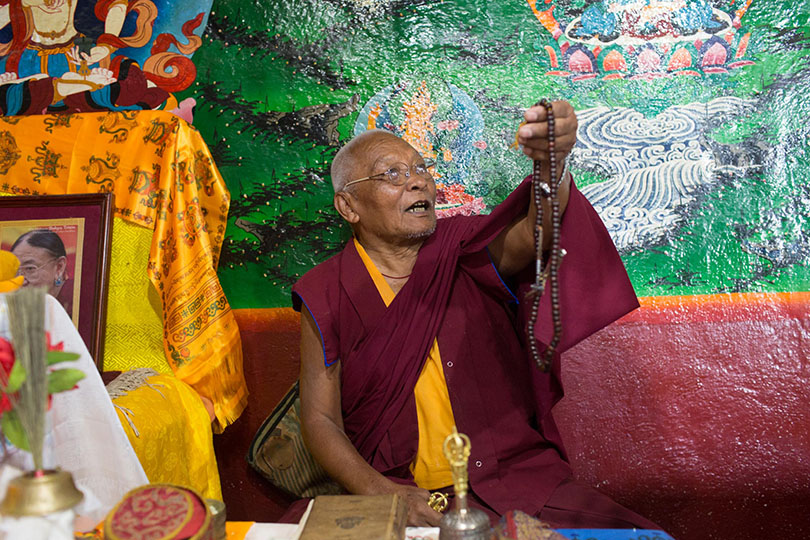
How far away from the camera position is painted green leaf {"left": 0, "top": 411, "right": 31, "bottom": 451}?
1109 millimetres

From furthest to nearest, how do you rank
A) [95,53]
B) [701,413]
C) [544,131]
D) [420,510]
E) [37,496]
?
[95,53] < [701,413] < [420,510] < [544,131] < [37,496]

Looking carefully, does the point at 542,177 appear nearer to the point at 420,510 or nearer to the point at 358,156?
the point at 358,156

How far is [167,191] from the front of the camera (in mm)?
2693

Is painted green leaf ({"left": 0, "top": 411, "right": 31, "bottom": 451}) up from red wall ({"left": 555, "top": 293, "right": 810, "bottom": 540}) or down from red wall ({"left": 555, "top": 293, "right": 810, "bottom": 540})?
up

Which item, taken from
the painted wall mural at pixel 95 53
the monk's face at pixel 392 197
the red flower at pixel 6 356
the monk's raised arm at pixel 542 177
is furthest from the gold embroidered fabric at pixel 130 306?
the red flower at pixel 6 356

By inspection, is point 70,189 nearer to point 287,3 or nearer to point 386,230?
point 287,3

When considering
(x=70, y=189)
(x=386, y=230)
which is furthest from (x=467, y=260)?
(x=70, y=189)

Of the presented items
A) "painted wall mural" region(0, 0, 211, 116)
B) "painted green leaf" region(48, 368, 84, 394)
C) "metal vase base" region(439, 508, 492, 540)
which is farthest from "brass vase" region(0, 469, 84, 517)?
"painted wall mural" region(0, 0, 211, 116)

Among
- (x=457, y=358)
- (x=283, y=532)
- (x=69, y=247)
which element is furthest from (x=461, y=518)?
(x=69, y=247)

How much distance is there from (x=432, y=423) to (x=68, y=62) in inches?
84.2

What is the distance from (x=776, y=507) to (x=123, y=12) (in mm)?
3181

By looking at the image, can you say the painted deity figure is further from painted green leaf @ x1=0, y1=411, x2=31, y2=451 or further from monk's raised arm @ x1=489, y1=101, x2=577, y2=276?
painted green leaf @ x1=0, y1=411, x2=31, y2=451

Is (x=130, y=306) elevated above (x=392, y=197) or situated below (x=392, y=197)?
below

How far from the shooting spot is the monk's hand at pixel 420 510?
1958mm
